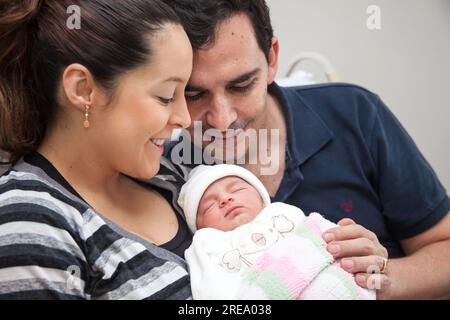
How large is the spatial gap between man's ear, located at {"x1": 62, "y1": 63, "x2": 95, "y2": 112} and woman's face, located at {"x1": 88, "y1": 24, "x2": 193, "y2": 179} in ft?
0.13

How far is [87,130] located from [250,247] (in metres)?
0.44

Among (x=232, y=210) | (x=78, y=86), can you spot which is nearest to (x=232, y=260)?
(x=232, y=210)

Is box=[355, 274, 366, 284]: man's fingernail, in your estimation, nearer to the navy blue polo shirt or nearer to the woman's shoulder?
the navy blue polo shirt

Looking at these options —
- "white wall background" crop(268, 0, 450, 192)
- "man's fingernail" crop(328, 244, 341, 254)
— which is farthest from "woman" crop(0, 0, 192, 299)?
"white wall background" crop(268, 0, 450, 192)

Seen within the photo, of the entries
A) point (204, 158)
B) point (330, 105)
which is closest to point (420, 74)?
point (330, 105)

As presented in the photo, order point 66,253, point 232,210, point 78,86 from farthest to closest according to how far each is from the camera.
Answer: point 232,210 → point 78,86 → point 66,253

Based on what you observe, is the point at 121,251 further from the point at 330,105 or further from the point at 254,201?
the point at 330,105

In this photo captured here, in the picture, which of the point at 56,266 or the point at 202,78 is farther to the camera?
the point at 202,78

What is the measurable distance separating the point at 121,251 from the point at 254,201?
0.38 m

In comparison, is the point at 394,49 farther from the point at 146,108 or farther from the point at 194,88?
the point at 146,108

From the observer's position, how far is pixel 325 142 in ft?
5.20

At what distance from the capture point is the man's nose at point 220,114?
4.58ft

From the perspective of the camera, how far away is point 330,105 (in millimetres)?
1658

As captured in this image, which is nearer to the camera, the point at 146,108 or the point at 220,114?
the point at 146,108
